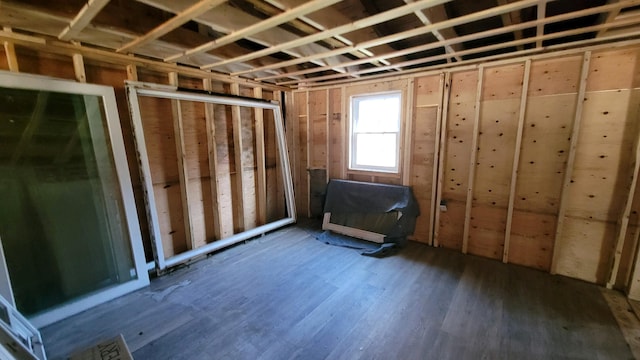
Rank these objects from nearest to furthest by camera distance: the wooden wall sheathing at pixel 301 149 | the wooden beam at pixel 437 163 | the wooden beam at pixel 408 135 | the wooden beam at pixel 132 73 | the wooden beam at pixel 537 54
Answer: the wooden beam at pixel 537 54, the wooden beam at pixel 132 73, the wooden beam at pixel 437 163, the wooden beam at pixel 408 135, the wooden wall sheathing at pixel 301 149

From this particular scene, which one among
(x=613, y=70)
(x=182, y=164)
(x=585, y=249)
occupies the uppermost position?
(x=613, y=70)

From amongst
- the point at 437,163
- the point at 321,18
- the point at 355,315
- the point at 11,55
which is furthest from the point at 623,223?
the point at 11,55

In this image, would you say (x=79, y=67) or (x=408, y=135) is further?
(x=408, y=135)

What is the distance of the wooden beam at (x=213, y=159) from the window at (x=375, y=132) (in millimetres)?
1963

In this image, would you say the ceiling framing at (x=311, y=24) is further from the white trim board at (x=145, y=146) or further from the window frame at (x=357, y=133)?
the window frame at (x=357, y=133)

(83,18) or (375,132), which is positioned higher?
(83,18)

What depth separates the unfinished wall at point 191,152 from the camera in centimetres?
245

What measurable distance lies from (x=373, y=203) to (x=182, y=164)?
252 cm

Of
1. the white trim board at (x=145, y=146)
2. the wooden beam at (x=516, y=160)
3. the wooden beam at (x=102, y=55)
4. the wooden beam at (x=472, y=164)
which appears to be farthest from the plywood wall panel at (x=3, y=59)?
the wooden beam at (x=516, y=160)

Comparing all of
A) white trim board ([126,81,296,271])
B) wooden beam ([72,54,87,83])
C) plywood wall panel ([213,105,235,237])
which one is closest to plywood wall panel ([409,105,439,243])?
white trim board ([126,81,296,271])

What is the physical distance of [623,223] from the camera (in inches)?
93.1

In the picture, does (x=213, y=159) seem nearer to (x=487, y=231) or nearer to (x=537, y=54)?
(x=487, y=231)

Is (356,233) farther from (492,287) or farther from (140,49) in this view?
(140,49)

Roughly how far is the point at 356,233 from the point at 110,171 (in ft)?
9.62
